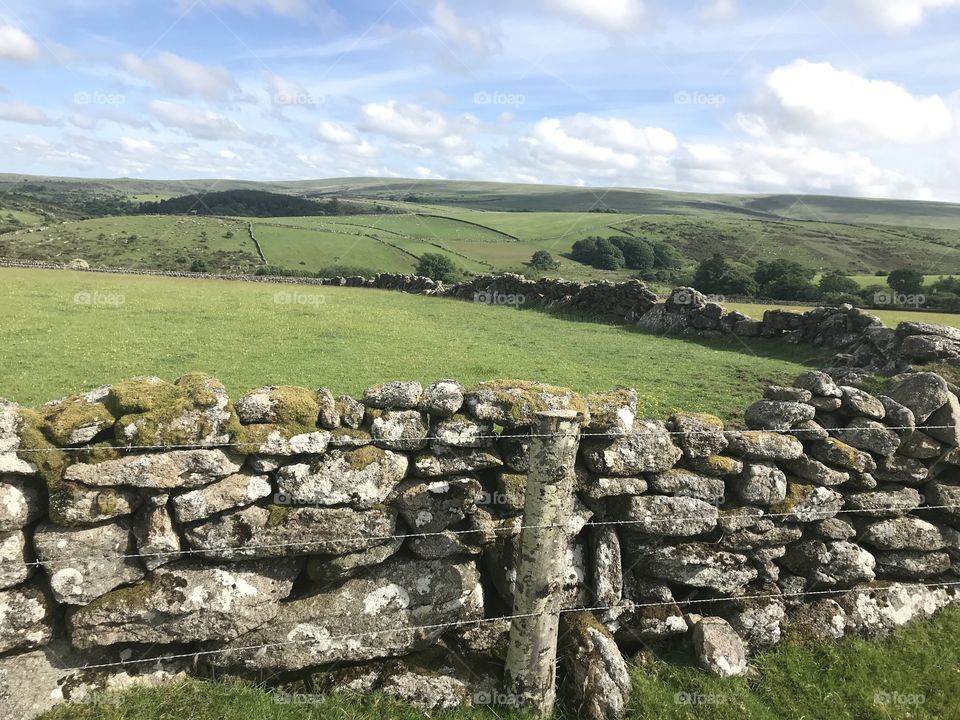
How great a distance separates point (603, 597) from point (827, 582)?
3.42 metres

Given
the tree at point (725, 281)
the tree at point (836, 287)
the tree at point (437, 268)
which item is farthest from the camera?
the tree at point (437, 268)

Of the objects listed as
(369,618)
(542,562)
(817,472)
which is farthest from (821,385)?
(369,618)

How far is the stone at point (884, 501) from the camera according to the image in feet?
26.7

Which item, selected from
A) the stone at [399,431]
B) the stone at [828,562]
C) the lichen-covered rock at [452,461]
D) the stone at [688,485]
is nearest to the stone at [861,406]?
the stone at [828,562]

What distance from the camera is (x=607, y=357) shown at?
17469 millimetres

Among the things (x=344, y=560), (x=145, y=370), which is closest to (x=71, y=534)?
(x=344, y=560)

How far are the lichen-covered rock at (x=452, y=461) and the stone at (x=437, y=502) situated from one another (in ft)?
0.44

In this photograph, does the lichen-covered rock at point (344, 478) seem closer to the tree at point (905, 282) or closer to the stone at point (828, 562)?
the stone at point (828, 562)

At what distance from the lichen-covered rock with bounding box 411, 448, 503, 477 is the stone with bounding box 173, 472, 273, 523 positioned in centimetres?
170

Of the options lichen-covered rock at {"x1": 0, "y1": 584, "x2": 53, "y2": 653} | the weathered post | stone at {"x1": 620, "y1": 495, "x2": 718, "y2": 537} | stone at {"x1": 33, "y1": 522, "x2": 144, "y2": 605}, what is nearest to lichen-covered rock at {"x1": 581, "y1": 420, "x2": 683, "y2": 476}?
stone at {"x1": 620, "y1": 495, "x2": 718, "y2": 537}

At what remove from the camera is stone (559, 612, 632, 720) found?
21.7ft

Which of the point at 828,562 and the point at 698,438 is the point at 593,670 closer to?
the point at 698,438

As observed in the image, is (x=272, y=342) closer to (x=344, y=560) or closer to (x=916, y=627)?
(x=344, y=560)

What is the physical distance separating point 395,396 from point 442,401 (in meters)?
0.56
